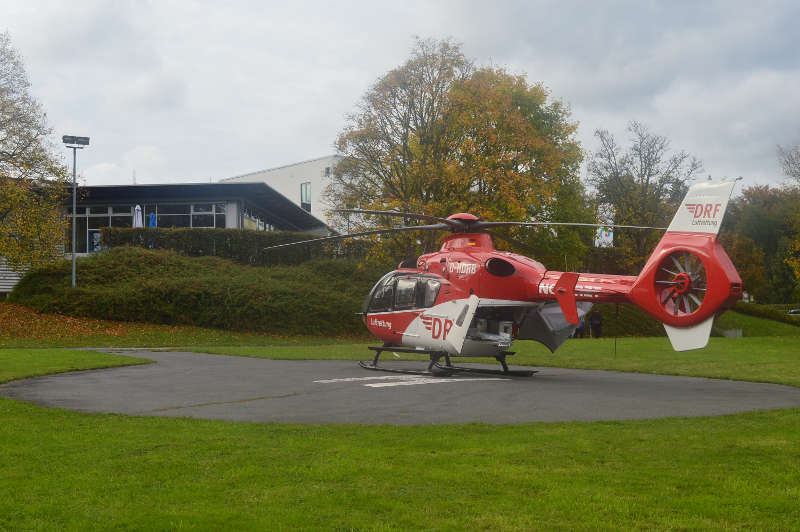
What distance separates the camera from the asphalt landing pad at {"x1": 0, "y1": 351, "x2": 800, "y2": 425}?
32.2 feet

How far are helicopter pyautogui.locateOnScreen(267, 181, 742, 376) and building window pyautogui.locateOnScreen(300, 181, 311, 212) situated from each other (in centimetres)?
5043

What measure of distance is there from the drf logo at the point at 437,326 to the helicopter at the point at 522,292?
0.08ft

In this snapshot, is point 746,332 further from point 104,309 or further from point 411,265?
point 104,309

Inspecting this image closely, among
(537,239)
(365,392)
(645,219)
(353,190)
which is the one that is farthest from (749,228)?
(365,392)

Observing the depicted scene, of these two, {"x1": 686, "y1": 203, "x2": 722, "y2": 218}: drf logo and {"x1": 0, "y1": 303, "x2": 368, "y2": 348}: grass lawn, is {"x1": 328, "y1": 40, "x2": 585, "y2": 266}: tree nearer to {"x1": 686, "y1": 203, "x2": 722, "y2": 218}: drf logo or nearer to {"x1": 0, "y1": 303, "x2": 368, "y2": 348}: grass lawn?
{"x1": 0, "y1": 303, "x2": 368, "y2": 348}: grass lawn

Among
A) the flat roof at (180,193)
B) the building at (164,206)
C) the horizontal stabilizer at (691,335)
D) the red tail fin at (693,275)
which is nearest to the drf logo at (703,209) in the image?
the red tail fin at (693,275)

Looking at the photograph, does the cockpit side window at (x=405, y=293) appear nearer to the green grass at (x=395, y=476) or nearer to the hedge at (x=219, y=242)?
the green grass at (x=395, y=476)

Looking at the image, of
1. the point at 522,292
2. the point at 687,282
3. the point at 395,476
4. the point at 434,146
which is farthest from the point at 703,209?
the point at 434,146

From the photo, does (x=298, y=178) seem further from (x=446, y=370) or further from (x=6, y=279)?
(x=446, y=370)

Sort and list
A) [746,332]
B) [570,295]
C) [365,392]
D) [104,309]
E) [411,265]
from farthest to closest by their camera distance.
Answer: [746,332] → [104,309] → [411,265] → [570,295] → [365,392]

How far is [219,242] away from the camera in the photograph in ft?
126

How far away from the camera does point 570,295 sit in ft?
46.9

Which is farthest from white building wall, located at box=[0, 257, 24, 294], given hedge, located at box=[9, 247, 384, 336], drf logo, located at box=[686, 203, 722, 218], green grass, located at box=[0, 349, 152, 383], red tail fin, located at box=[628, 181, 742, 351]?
drf logo, located at box=[686, 203, 722, 218]

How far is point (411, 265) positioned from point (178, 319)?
16160 mm
